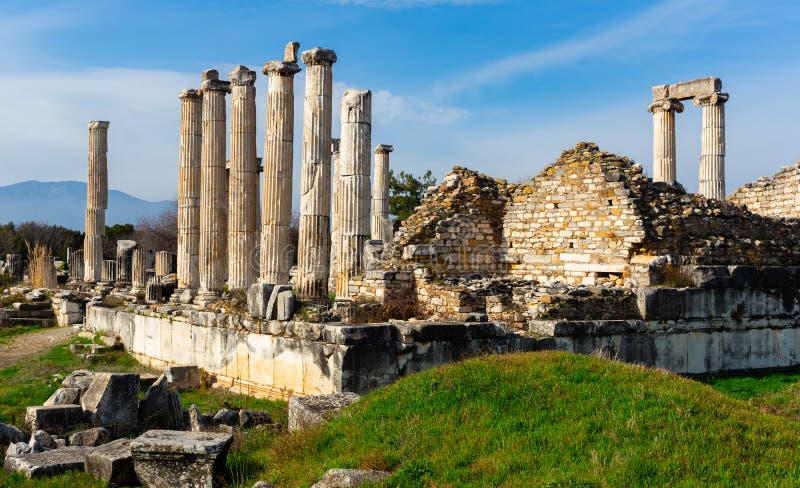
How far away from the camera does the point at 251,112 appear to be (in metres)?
22.6

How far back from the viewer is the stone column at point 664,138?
23.4 metres

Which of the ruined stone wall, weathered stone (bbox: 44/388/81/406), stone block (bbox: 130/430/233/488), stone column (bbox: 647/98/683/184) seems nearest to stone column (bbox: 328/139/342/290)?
stone column (bbox: 647/98/683/184)

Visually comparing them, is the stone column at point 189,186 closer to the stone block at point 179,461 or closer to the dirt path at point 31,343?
the dirt path at point 31,343

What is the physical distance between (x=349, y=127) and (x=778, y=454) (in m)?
13.2

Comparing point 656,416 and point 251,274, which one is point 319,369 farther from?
point 251,274

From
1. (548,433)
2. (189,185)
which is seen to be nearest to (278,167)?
(189,185)

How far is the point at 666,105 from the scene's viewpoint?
76.8 ft

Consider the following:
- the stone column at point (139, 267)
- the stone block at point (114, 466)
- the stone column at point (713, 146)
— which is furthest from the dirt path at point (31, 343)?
the stone column at point (713, 146)

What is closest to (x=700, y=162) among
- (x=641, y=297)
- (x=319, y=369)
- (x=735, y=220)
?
(x=735, y=220)

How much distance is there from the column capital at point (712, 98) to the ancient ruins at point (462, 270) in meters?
0.06

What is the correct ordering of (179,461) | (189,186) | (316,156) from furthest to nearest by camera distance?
(189,186) < (316,156) < (179,461)

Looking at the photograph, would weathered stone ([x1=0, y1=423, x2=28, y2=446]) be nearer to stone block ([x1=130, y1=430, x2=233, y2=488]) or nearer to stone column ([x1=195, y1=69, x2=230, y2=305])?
stone block ([x1=130, y1=430, x2=233, y2=488])

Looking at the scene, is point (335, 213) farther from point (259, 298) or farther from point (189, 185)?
point (259, 298)

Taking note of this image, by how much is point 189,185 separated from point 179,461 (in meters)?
18.3
